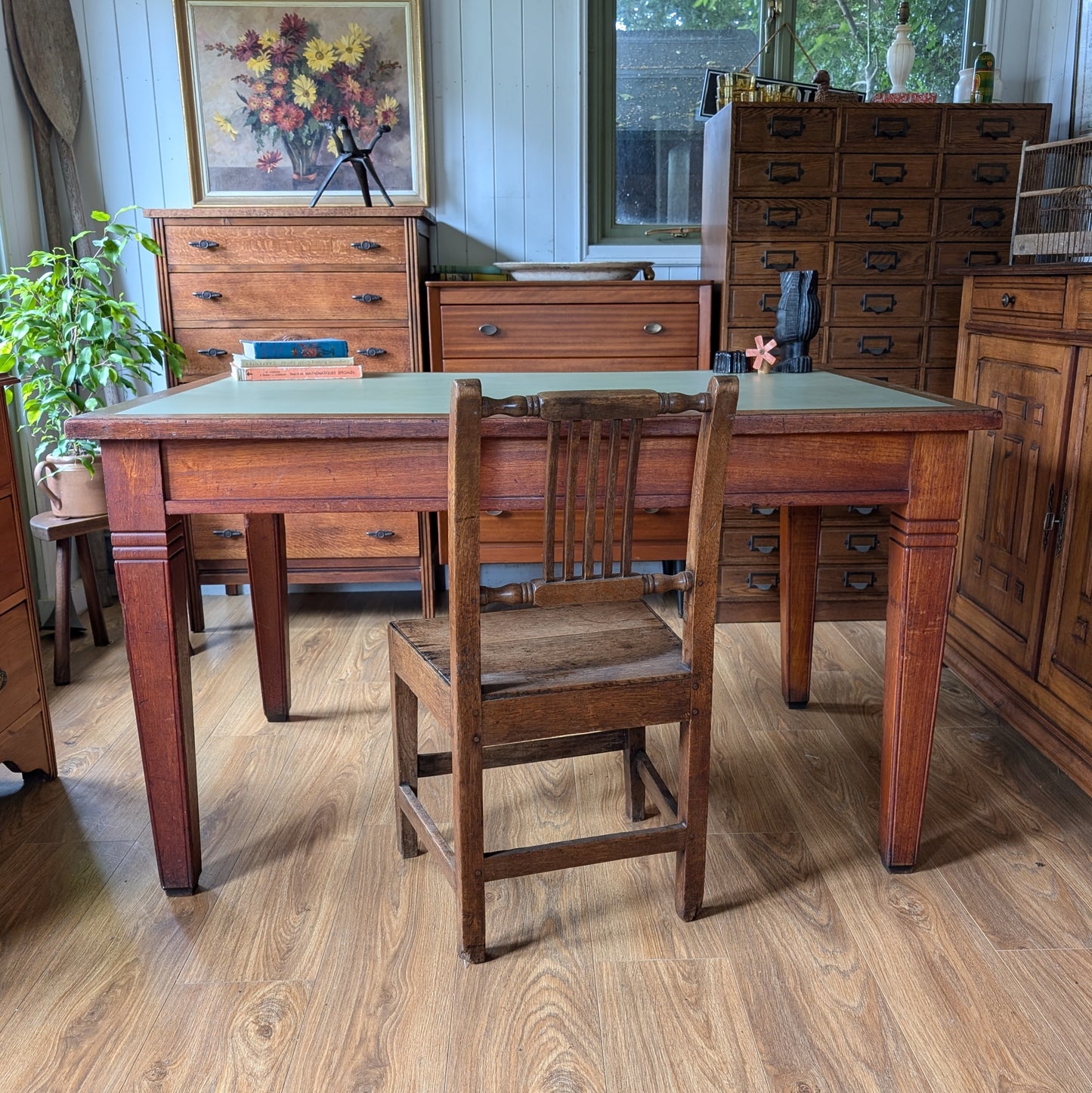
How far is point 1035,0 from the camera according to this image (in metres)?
3.46

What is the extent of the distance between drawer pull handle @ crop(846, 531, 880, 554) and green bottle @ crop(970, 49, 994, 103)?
4.85 ft

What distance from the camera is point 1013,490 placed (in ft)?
7.85

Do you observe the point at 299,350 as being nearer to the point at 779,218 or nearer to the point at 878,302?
the point at 779,218

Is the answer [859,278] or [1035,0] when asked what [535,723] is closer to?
[859,278]

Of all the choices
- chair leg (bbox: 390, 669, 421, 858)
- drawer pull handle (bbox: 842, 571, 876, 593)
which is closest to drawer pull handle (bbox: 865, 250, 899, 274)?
drawer pull handle (bbox: 842, 571, 876, 593)

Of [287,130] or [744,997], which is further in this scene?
[287,130]

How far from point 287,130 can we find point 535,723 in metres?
2.79

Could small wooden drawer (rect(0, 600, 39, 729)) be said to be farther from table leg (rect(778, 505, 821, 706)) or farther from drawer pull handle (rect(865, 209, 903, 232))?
drawer pull handle (rect(865, 209, 903, 232))

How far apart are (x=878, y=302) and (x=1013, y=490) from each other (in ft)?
3.30

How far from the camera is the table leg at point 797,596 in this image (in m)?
2.39

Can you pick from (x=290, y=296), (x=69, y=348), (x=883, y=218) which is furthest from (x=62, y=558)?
(x=883, y=218)

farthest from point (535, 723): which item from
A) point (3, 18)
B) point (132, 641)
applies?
point (3, 18)

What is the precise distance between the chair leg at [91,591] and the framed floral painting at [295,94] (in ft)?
4.45

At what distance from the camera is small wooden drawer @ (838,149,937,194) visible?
3057 millimetres
